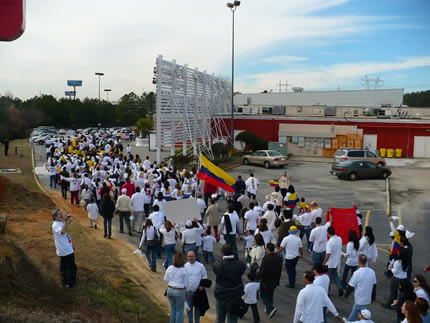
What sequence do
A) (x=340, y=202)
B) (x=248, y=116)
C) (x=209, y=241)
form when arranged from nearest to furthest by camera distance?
1. (x=209, y=241)
2. (x=340, y=202)
3. (x=248, y=116)

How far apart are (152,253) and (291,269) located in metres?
3.38

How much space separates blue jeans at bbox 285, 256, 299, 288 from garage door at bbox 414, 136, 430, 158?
30.9 meters

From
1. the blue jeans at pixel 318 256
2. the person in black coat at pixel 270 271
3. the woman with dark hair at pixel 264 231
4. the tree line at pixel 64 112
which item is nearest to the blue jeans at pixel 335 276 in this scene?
the blue jeans at pixel 318 256

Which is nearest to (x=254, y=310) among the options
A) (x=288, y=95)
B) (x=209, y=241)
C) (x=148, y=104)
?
(x=209, y=241)

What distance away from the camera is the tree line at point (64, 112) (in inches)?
2152

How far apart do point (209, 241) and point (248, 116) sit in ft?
105

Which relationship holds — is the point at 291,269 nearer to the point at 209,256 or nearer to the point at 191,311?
the point at 209,256

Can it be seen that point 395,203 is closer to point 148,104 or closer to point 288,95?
point 288,95

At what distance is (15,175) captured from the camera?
25000mm

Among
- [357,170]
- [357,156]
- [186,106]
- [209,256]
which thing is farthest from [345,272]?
[186,106]

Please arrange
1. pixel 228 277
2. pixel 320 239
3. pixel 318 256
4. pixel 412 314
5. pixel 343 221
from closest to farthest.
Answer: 1. pixel 412 314
2. pixel 228 277
3. pixel 320 239
4. pixel 318 256
5. pixel 343 221

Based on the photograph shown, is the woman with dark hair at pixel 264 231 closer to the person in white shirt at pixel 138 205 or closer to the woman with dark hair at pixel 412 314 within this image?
the woman with dark hair at pixel 412 314

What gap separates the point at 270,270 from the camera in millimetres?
7699

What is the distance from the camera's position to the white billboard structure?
2698 cm
